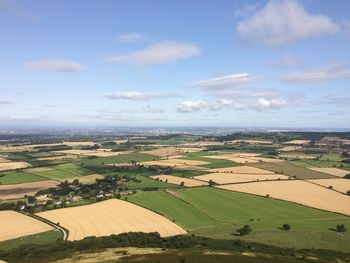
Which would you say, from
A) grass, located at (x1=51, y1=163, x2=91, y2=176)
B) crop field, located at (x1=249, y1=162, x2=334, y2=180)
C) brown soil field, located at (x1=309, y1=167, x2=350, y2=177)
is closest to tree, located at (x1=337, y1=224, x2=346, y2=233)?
crop field, located at (x1=249, y1=162, x2=334, y2=180)

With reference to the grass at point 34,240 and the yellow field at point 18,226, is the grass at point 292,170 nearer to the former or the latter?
the yellow field at point 18,226

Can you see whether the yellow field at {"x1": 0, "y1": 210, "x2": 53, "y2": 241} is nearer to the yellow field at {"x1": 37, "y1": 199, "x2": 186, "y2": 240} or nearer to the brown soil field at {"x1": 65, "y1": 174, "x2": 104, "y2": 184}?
the yellow field at {"x1": 37, "y1": 199, "x2": 186, "y2": 240}

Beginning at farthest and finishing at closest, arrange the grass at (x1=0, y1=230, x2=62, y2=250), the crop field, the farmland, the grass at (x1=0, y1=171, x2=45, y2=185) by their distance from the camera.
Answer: the crop field, the grass at (x1=0, y1=171, x2=45, y2=185), the farmland, the grass at (x1=0, y1=230, x2=62, y2=250)

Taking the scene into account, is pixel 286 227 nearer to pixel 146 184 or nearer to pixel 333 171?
pixel 146 184

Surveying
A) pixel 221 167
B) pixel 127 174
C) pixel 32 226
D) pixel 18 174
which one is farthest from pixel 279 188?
pixel 18 174

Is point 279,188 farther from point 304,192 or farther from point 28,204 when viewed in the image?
point 28,204

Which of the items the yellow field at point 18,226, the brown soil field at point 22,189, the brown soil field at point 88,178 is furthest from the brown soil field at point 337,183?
the brown soil field at point 22,189
